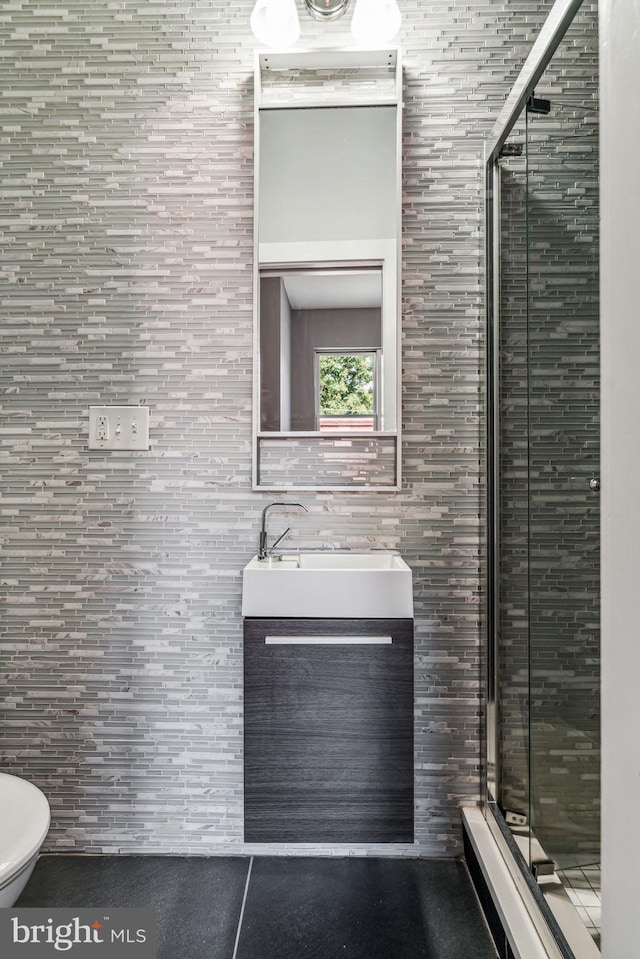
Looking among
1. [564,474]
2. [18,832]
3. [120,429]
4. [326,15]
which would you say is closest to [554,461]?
[564,474]

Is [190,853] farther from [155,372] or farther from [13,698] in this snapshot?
[155,372]

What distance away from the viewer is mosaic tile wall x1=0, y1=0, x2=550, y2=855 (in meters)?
1.65

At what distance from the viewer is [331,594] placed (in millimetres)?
1338

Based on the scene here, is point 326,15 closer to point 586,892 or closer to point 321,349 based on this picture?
point 321,349

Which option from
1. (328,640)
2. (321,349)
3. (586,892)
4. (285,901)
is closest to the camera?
(586,892)

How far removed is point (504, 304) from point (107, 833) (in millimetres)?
1867

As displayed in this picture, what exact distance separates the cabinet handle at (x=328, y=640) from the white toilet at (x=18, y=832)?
0.55 meters

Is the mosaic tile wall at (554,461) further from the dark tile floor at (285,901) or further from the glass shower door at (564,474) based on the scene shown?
the dark tile floor at (285,901)

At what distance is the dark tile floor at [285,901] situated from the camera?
1.31 meters

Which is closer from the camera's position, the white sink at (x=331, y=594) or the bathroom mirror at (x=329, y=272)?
the white sink at (x=331, y=594)

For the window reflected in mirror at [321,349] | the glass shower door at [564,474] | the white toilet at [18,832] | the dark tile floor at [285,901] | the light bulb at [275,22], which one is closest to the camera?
the white toilet at [18,832]

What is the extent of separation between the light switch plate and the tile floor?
4.71 feet

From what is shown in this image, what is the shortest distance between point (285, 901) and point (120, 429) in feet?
4.36
